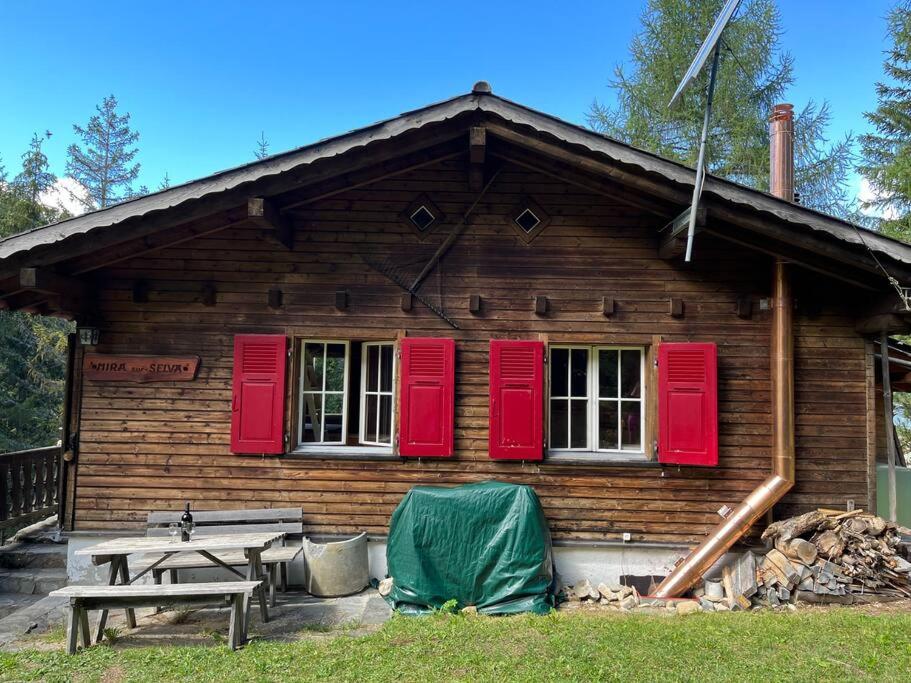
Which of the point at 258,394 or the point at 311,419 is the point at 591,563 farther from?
the point at 258,394

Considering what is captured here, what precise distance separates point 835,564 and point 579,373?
2.95m

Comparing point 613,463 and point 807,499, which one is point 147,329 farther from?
point 807,499

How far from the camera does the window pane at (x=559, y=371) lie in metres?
5.93

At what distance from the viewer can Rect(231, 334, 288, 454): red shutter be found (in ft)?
18.7

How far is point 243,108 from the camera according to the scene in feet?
97.1

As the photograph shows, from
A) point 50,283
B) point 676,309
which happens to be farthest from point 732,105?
point 50,283

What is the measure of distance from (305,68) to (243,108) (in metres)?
4.05

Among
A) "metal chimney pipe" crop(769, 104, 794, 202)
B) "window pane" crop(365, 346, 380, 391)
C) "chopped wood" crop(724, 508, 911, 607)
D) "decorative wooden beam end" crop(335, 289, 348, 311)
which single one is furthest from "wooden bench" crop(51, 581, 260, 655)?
"metal chimney pipe" crop(769, 104, 794, 202)

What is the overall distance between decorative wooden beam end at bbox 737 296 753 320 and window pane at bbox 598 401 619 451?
63.7 inches

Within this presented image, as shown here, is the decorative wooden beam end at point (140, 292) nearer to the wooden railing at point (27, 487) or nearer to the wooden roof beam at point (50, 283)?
the wooden roof beam at point (50, 283)

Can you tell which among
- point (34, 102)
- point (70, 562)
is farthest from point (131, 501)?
point (34, 102)

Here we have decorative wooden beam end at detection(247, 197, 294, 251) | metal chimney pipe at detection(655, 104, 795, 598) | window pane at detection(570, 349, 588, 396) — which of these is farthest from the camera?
window pane at detection(570, 349, 588, 396)

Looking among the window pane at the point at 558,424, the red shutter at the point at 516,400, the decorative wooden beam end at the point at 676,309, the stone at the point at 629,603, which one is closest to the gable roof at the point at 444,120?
the decorative wooden beam end at the point at 676,309

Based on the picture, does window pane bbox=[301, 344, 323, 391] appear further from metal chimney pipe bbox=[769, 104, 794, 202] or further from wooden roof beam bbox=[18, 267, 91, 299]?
metal chimney pipe bbox=[769, 104, 794, 202]
